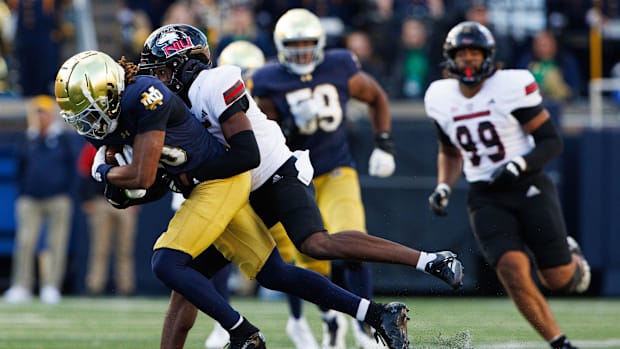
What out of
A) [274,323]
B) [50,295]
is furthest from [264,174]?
[50,295]

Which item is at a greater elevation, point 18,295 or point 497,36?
point 497,36

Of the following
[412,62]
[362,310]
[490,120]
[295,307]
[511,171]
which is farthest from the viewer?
[412,62]

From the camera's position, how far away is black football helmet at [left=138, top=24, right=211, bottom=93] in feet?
18.0

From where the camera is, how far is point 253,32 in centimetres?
1180

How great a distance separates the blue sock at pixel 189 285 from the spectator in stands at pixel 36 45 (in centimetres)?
716

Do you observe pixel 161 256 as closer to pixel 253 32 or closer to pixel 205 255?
pixel 205 255

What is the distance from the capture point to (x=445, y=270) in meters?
5.32

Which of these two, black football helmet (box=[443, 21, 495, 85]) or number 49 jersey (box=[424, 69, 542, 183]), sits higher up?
black football helmet (box=[443, 21, 495, 85])

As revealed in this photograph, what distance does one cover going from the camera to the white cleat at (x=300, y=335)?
6961 millimetres

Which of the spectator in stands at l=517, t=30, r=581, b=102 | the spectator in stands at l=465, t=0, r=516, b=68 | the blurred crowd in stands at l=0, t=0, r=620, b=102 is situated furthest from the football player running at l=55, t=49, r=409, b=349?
the spectator in stands at l=517, t=30, r=581, b=102

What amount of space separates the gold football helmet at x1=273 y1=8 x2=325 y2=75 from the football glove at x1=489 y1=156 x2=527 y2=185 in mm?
1415

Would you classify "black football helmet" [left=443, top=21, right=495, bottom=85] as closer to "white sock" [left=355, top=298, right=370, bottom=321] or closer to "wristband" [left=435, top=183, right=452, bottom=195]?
"wristband" [left=435, top=183, right=452, bottom=195]

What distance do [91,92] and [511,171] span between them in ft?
7.72

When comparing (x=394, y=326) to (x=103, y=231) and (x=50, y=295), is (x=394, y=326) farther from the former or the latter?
(x=103, y=231)
